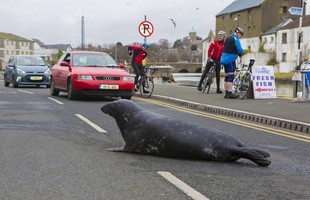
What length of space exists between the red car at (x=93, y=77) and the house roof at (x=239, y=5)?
82.5 metres

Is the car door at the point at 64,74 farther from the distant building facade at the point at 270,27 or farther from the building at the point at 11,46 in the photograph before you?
the building at the point at 11,46

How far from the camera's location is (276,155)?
276 inches

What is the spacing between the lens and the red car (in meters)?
15.9

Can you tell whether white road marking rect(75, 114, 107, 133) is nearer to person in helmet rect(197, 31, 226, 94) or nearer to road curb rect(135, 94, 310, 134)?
road curb rect(135, 94, 310, 134)

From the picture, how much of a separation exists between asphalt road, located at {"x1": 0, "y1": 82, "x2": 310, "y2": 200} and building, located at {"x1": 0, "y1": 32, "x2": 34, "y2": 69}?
519 ft

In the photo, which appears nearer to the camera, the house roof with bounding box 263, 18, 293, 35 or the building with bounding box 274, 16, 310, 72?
the building with bounding box 274, 16, 310, 72

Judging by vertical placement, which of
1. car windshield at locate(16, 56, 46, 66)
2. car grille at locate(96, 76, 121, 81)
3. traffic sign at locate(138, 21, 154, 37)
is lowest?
car grille at locate(96, 76, 121, 81)

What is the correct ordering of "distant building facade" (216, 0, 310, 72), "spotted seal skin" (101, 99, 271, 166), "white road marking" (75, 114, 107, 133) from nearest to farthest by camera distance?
"spotted seal skin" (101, 99, 271, 166) → "white road marking" (75, 114, 107, 133) → "distant building facade" (216, 0, 310, 72)

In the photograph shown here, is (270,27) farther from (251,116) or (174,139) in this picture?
(174,139)

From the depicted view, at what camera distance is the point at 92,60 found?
17344mm

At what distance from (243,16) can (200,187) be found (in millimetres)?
99895

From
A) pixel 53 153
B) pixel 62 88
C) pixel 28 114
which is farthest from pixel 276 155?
pixel 62 88

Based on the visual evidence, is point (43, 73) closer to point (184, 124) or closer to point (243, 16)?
point (184, 124)

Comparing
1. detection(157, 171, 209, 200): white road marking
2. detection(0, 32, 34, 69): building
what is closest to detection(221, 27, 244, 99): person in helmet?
detection(157, 171, 209, 200): white road marking
